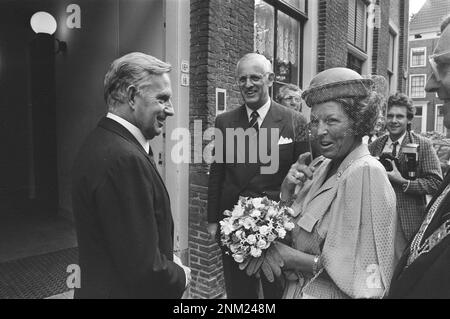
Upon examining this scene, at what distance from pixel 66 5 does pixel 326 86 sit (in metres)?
4.95

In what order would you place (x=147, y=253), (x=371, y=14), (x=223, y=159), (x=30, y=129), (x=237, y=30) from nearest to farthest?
(x=147, y=253) → (x=223, y=159) → (x=237, y=30) → (x=30, y=129) → (x=371, y=14)

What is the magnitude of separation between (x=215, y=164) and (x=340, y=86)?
5.46 ft

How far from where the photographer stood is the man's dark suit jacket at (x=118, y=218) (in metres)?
1.58

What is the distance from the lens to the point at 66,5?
17.6 feet

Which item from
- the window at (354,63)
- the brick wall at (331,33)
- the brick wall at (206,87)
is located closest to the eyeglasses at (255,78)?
the brick wall at (206,87)

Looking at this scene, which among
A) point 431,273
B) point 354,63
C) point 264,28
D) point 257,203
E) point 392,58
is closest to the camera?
point 431,273

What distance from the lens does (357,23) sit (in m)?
9.38

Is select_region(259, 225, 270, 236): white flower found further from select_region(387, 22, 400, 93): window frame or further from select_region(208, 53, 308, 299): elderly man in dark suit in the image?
select_region(387, 22, 400, 93): window frame

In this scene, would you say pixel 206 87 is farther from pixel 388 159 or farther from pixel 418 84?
pixel 418 84

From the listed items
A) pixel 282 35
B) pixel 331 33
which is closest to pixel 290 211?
pixel 282 35

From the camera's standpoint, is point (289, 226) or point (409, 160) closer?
point (289, 226)
